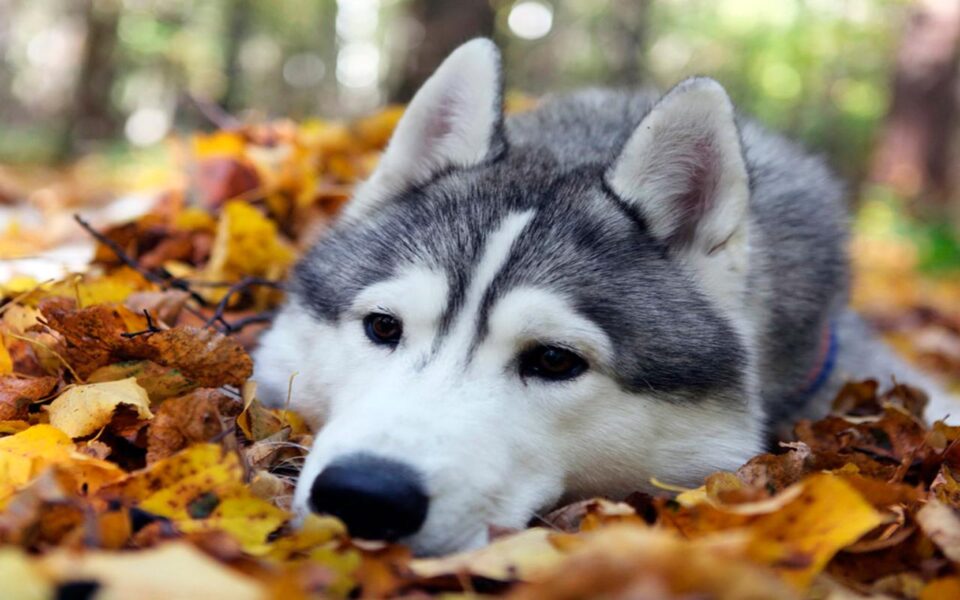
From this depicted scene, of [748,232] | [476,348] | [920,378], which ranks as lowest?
[920,378]

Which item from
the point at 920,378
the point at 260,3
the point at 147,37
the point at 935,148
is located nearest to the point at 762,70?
the point at 260,3

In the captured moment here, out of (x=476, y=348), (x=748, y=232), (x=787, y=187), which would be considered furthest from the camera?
(x=787, y=187)

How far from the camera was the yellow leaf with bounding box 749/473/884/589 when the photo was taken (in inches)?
61.4

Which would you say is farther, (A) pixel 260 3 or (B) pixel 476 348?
(A) pixel 260 3

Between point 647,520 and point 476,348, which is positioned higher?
point 476,348

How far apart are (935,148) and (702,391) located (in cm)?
1308

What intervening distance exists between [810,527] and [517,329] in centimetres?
88

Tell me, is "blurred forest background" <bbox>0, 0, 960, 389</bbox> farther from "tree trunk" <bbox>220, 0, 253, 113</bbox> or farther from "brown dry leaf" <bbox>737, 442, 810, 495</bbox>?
"brown dry leaf" <bbox>737, 442, 810, 495</bbox>

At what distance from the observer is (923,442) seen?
2.45m

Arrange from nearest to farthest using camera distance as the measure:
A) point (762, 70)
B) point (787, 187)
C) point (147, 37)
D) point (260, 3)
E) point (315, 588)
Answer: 1. point (315, 588)
2. point (787, 187)
3. point (147, 37)
4. point (260, 3)
5. point (762, 70)

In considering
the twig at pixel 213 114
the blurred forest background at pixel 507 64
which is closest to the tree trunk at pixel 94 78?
the blurred forest background at pixel 507 64

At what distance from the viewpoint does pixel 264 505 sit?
180 cm

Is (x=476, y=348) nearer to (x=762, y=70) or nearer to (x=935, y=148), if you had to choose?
(x=935, y=148)

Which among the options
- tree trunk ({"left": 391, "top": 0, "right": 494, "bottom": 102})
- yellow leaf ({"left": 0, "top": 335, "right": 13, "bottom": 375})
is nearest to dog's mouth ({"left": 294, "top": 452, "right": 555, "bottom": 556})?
yellow leaf ({"left": 0, "top": 335, "right": 13, "bottom": 375})
